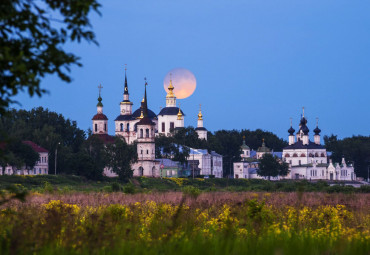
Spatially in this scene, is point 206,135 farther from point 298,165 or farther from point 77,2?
point 77,2

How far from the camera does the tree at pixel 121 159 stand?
11312 cm

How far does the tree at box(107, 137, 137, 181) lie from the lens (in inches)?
4454

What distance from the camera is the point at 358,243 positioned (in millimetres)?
12406

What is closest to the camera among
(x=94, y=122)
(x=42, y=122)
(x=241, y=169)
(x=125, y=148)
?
(x=125, y=148)

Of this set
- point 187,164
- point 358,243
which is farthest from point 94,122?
point 358,243

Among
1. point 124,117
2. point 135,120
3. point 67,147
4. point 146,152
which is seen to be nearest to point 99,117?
point 135,120

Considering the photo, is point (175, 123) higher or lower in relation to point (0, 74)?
higher

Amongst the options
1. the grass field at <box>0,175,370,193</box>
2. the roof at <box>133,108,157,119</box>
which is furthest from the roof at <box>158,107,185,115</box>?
the grass field at <box>0,175,370,193</box>

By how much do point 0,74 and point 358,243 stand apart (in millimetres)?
6302

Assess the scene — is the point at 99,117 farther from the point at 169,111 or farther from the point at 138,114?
the point at 169,111

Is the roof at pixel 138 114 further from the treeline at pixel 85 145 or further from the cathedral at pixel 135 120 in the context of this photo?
the treeline at pixel 85 145

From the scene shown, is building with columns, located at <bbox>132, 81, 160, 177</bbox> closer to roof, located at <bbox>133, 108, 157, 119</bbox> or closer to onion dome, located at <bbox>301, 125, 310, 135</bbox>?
roof, located at <bbox>133, 108, 157, 119</bbox>

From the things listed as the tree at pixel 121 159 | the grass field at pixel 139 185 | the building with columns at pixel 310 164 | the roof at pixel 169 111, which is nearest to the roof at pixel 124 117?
the roof at pixel 169 111

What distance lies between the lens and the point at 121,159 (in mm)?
115750
